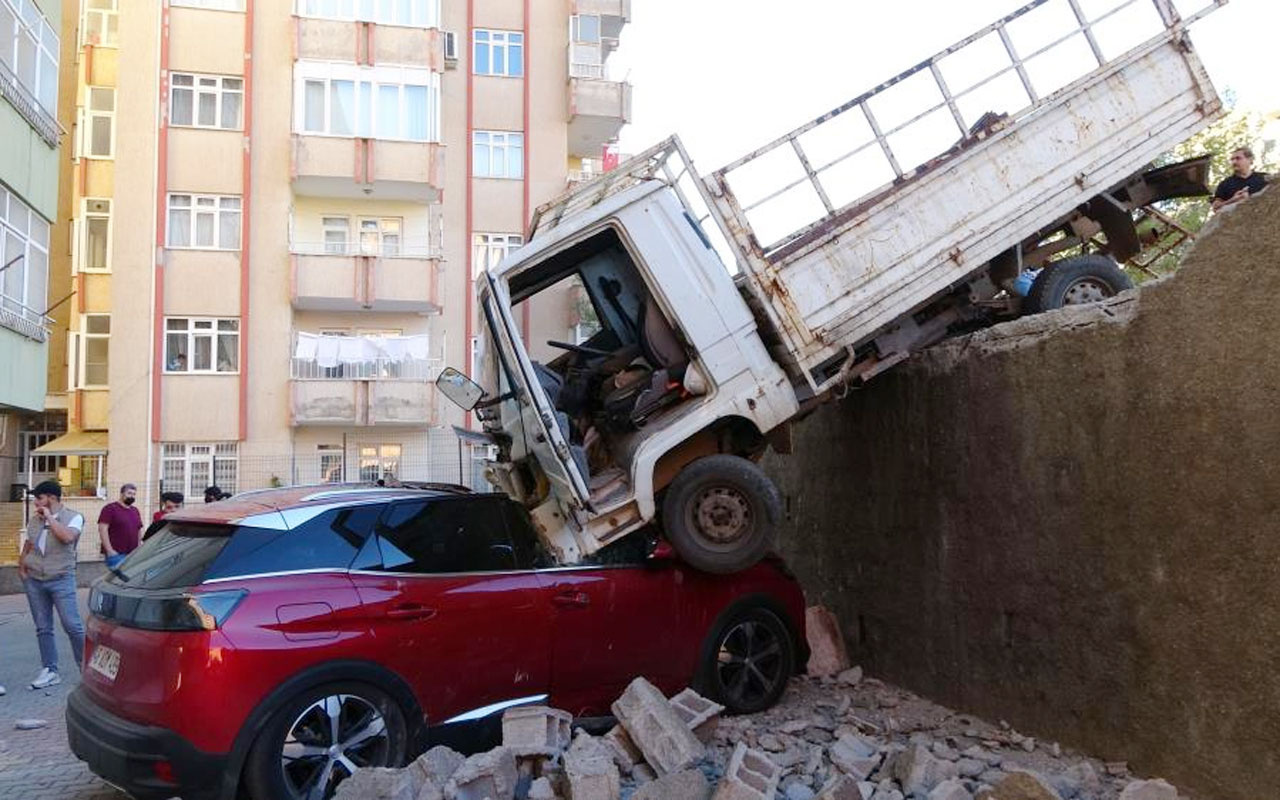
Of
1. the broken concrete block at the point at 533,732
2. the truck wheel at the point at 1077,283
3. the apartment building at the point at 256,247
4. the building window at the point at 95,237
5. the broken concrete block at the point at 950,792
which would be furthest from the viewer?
the building window at the point at 95,237

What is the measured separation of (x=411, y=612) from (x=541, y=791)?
1230 mm

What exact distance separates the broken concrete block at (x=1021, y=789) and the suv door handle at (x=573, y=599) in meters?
2.43

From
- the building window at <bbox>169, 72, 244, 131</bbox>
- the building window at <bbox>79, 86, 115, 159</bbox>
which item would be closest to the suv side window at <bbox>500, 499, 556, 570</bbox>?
the building window at <bbox>169, 72, 244, 131</bbox>

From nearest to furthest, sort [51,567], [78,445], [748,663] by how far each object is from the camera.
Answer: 1. [748,663]
2. [51,567]
3. [78,445]

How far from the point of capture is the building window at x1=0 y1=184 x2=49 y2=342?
47.1 ft

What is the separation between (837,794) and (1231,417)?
2.38 metres

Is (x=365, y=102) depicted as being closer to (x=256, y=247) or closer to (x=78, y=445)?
(x=256, y=247)

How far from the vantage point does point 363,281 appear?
77.3ft

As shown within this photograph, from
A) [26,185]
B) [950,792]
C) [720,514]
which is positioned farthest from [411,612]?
[26,185]

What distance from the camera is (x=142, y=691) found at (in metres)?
4.59

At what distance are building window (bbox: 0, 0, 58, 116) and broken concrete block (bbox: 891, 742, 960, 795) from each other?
A: 15.0 meters

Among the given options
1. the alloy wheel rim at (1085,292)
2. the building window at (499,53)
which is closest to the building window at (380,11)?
the building window at (499,53)

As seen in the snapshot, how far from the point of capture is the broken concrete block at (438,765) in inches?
173

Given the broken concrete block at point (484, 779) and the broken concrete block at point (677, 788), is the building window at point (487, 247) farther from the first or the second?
the broken concrete block at point (677, 788)
